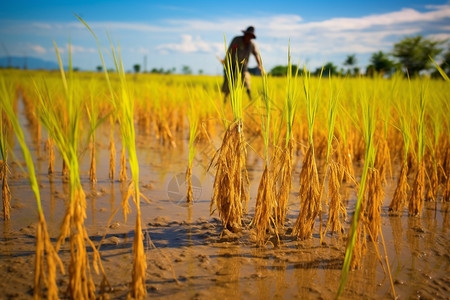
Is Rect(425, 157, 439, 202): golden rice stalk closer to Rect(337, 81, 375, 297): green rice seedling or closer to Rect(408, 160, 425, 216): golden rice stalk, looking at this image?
Rect(408, 160, 425, 216): golden rice stalk

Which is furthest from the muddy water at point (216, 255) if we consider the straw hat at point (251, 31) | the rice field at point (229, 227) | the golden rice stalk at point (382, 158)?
the straw hat at point (251, 31)

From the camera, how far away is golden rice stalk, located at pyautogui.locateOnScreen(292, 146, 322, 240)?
5.47ft

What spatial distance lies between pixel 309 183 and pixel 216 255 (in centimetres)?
62

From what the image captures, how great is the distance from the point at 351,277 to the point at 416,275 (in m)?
0.34

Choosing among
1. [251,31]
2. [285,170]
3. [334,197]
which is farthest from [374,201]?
[251,31]

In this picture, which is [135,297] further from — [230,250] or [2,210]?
[2,210]

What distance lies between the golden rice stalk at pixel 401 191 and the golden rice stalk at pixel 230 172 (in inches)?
46.4

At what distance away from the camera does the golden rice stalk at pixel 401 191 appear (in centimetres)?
216

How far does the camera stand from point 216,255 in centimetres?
163

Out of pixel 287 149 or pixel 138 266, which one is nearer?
pixel 138 266

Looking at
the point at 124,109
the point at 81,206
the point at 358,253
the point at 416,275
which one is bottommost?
the point at 416,275

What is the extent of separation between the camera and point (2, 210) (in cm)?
206

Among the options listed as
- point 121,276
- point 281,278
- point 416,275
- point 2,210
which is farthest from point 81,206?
point 416,275

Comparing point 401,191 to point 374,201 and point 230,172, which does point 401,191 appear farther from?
point 230,172
